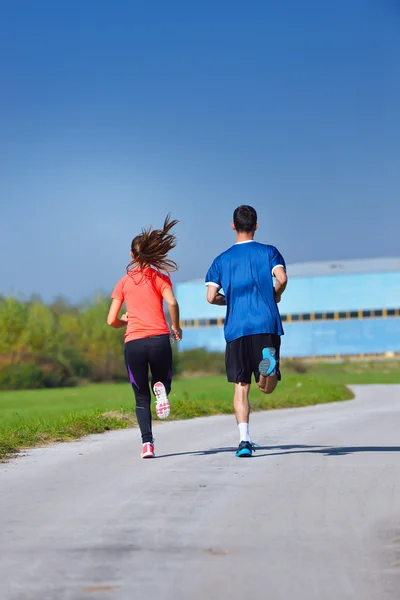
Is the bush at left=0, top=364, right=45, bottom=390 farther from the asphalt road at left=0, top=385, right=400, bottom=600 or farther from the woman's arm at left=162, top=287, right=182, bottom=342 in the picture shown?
the woman's arm at left=162, top=287, right=182, bottom=342

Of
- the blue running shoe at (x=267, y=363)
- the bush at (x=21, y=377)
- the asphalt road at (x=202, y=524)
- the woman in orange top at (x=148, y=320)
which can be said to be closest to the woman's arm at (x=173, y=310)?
the woman in orange top at (x=148, y=320)

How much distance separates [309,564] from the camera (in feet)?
19.1

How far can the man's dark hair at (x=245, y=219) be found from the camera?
11.5m

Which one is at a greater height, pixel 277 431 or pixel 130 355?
pixel 130 355

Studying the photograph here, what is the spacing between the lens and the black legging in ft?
38.1

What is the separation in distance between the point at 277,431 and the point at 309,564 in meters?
9.91

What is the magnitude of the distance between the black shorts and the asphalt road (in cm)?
81

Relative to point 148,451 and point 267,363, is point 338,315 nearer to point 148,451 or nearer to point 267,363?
point 148,451

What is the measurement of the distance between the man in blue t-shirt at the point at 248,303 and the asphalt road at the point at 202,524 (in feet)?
2.73

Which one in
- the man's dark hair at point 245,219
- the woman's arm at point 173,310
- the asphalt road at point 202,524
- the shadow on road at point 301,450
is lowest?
the shadow on road at point 301,450

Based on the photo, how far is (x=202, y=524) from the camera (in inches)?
281

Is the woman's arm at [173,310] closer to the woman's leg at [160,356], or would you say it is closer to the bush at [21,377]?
the woman's leg at [160,356]

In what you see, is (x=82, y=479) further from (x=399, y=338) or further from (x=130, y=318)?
(x=399, y=338)

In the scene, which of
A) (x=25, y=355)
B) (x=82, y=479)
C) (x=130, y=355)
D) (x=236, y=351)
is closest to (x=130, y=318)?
(x=130, y=355)
